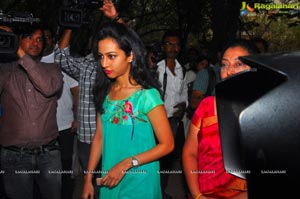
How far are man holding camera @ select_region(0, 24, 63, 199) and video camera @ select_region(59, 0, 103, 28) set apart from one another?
0.25m

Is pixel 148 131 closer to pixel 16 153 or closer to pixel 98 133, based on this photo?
pixel 98 133

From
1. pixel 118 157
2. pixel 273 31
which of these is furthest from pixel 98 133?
pixel 273 31

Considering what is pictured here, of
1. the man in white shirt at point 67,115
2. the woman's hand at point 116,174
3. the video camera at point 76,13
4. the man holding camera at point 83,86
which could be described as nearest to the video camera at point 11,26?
the video camera at point 76,13

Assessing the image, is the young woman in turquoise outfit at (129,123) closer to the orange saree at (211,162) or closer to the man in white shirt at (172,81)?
the orange saree at (211,162)

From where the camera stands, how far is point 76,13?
136 inches

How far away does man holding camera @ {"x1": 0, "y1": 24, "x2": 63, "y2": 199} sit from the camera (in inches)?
130

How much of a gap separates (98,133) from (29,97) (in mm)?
874

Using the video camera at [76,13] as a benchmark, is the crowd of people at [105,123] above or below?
below

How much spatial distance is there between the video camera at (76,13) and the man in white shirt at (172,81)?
63.1 inches

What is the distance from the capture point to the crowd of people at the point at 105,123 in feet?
7.67

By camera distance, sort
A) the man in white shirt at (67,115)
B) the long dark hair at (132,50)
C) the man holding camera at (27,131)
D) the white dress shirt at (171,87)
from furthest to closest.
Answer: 1. the white dress shirt at (171,87)
2. the man in white shirt at (67,115)
3. the man holding camera at (27,131)
4. the long dark hair at (132,50)

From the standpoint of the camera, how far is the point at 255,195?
3.09ft

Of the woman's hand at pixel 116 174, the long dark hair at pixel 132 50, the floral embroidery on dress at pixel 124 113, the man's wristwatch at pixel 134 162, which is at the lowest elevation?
the woman's hand at pixel 116 174

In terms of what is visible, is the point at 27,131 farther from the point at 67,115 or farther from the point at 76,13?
the point at 67,115
